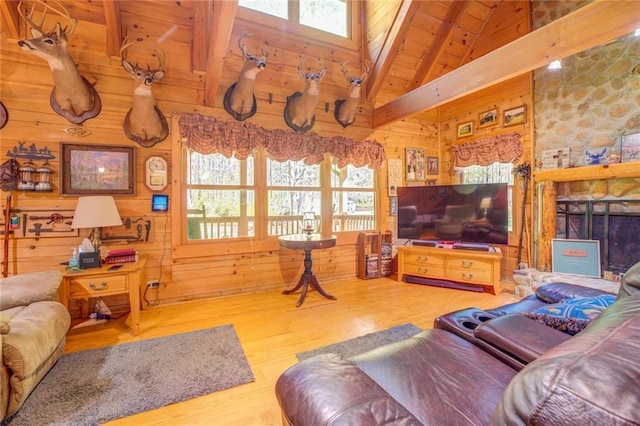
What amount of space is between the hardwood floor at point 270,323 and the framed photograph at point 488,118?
8.33 feet

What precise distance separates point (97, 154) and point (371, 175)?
3.61m

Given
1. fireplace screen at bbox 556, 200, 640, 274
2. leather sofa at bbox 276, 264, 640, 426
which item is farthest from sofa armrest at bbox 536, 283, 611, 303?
fireplace screen at bbox 556, 200, 640, 274

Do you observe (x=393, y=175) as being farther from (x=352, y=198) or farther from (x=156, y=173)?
(x=156, y=173)

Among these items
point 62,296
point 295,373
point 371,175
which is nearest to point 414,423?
point 295,373

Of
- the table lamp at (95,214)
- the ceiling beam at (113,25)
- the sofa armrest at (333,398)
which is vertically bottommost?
the sofa armrest at (333,398)

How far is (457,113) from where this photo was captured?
194 inches

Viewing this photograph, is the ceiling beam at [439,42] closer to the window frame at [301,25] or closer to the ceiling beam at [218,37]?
the window frame at [301,25]

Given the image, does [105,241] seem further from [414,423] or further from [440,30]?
[440,30]

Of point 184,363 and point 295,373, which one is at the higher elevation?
point 295,373

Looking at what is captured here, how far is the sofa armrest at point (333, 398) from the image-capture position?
0.76 m

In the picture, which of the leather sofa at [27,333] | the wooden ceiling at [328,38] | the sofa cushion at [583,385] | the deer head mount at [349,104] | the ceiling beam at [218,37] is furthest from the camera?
the deer head mount at [349,104]

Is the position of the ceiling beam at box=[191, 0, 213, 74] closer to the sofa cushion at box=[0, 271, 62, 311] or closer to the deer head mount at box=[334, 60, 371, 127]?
the deer head mount at box=[334, 60, 371, 127]

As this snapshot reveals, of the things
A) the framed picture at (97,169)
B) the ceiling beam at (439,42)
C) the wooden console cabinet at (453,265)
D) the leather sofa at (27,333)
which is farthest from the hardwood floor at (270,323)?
the ceiling beam at (439,42)

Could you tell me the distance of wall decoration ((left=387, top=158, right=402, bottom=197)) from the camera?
478 centimetres
